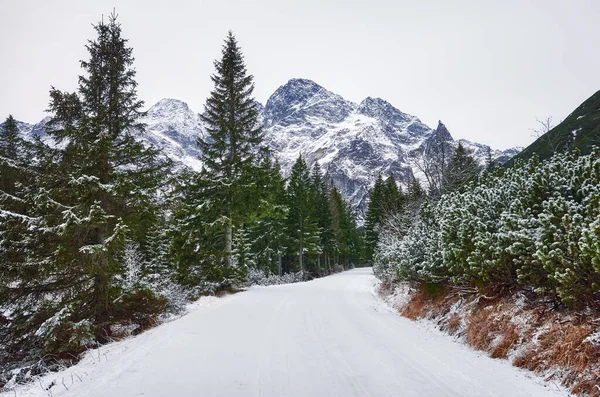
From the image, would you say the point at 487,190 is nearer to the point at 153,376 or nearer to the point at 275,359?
the point at 275,359

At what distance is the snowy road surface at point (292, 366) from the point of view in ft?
15.0

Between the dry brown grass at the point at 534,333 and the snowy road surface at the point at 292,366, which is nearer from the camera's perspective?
the dry brown grass at the point at 534,333

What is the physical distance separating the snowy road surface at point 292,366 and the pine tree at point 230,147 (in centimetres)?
914

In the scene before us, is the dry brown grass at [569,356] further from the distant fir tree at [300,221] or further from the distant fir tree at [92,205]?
the distant fir tree at [300,221]

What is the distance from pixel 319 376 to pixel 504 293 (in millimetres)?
4670

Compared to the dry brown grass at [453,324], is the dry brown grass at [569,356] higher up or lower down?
higher up

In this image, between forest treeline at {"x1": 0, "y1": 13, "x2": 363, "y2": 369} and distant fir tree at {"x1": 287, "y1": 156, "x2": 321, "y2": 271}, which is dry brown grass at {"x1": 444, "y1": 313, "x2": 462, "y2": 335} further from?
distant fir tree at {"x1": 287, "y1": 156, "x2": 321, "y2": 271}

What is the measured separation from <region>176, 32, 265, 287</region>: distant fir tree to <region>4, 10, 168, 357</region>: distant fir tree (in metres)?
4.55

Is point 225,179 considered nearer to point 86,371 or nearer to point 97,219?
point 97,219

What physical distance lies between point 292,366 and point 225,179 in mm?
13239

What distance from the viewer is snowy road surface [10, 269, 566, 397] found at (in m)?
4.58

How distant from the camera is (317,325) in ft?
28.7

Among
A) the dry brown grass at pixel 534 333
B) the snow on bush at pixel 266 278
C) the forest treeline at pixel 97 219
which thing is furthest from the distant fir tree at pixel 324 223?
the dry brown grass at pixel 534 333

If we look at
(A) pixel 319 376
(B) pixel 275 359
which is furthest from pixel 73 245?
(A) pixel 319 376
